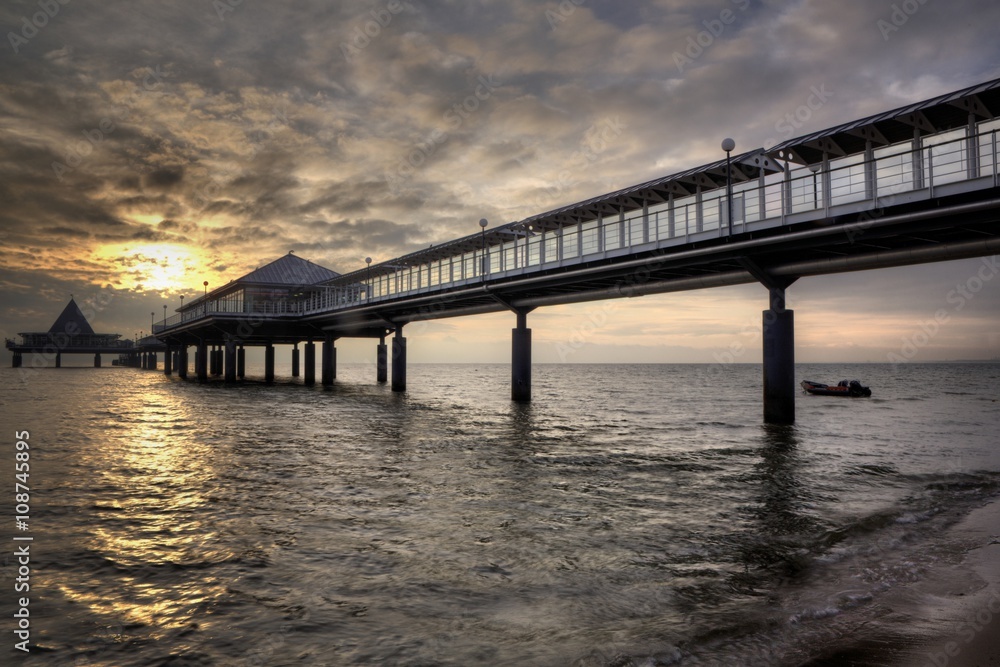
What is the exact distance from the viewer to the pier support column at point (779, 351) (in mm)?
22781

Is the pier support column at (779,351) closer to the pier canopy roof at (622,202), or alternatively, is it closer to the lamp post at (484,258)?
the pier canopy roof at (622,202)

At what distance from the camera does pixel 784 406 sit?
24.1 meters

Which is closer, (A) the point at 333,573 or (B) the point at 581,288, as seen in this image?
(A) the point at 333,573

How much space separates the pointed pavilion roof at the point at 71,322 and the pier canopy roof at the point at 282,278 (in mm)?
110557

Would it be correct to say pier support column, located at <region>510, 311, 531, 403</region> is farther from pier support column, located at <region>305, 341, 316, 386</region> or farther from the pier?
pier support column, located at <region>305, 341, 316, 386</region>

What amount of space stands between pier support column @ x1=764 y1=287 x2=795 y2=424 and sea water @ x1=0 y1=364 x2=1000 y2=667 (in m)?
4.54

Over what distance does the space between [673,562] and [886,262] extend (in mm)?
17647

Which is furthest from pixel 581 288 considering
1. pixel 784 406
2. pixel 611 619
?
pixel 611 619

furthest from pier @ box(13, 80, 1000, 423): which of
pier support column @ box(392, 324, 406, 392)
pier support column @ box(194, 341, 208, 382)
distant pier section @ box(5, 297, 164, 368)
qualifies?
distant pier section @ box(5, 297, 164, 368)

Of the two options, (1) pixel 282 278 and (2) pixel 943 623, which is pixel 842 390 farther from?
(1) pixel 282 278

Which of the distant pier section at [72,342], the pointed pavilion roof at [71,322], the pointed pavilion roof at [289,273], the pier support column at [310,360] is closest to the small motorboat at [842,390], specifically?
the pointed pavilion roof at [289,273]

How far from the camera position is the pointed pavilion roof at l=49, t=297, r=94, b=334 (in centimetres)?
15288

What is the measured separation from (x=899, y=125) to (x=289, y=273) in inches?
2399

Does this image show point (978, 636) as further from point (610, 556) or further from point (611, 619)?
point (610, 556)
